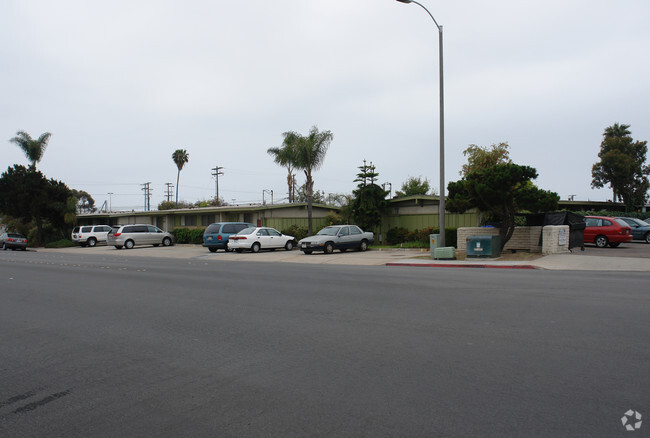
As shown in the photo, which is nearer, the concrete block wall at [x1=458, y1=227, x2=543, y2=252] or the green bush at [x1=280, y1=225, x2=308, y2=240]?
the concrete block wall at [x1=458, y1=227, x2=543, y2=252]

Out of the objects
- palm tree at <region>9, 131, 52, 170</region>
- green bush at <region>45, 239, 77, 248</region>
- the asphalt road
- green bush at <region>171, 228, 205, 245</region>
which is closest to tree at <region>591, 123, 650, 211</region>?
green bush at <region>171, 228, 205, 245</region>

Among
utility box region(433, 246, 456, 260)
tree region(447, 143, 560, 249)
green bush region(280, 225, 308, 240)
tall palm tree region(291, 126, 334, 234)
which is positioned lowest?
utility box region(433, 246, 456, 260)

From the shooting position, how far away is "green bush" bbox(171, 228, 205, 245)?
123 ft

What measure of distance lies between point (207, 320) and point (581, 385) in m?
5.23

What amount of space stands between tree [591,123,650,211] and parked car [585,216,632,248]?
29.0 metres

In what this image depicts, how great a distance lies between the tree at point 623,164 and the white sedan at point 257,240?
36051 mm

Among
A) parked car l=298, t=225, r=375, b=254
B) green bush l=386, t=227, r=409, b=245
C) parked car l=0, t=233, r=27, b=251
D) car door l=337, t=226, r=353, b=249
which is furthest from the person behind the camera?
parked car l=0, t=233, r=27, b=251

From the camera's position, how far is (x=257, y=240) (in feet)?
92.9

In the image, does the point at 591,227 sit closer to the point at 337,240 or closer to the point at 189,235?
the point at 337,240

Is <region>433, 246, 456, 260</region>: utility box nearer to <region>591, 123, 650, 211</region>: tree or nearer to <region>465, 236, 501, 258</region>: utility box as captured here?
<region>465, 236, 501, 258</region>: utility box

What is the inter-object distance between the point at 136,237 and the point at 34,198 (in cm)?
1546

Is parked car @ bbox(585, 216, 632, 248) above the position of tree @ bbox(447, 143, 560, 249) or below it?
below

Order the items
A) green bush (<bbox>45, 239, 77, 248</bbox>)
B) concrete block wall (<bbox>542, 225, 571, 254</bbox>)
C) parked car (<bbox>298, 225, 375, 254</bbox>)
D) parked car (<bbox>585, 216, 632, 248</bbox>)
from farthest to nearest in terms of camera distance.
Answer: green bush (<bbox>45, 239, 77, 248</bbox>), parked car (<bbox>298, 225, 375, 254</bbox>), parked car (<bbox>585, 216, 632, 248</bbox>), concrete block wall (<bbox>542, 225, 571, 254</bbox>)

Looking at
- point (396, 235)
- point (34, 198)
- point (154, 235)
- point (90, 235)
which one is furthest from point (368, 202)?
point (34, 198)
